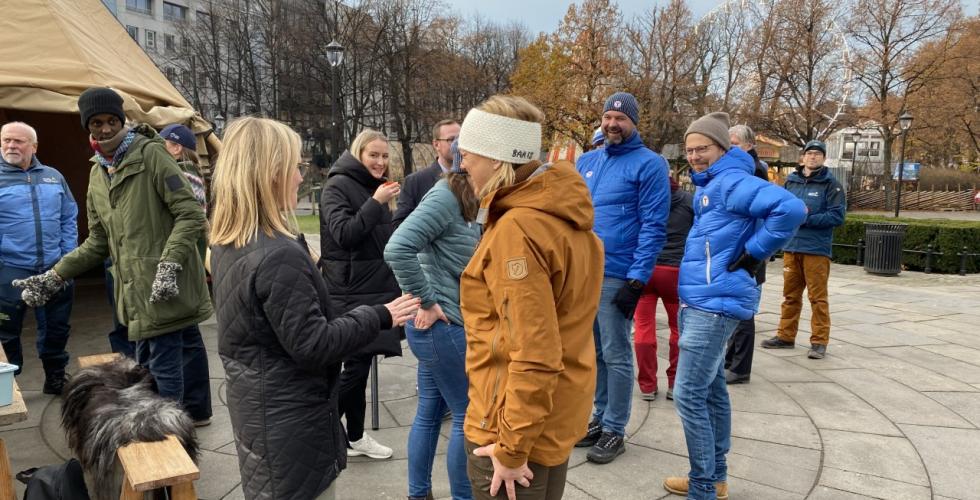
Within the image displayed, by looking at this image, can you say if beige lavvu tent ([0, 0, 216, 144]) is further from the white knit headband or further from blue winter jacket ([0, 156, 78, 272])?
the white knit headband

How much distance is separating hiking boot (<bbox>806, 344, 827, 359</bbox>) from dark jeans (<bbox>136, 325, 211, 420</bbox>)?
18.8ft

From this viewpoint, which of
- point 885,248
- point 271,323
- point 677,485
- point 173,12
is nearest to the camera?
point 271,323

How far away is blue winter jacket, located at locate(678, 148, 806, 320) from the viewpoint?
3.25 metres

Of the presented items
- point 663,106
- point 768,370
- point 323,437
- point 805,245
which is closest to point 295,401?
point 323,437

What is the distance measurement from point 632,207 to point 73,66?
265 inches

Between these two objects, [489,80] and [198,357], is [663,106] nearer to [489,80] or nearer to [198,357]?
[489,80]

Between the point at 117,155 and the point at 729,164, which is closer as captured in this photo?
the point at 729,164

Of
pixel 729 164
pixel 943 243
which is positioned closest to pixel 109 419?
pixel 729 164

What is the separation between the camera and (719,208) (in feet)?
11.2

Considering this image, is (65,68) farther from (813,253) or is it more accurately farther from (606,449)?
(813,253)

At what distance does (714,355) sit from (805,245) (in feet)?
13.2

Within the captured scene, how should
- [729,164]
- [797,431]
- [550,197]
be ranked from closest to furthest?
[550,197] → [729,164] → [797,431]

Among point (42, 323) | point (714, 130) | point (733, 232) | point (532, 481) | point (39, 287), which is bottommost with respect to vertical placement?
point (42, 323)

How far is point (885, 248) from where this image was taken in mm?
12695
